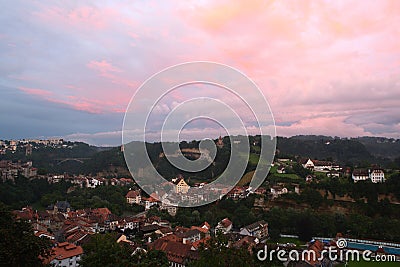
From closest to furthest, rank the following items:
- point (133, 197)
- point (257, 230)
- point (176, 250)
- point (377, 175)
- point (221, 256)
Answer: point (221, 256) < point (176, 250) < point (257, 230) < point (377, 175) < point (133, 197)

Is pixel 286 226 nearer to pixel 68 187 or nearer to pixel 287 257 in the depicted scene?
pixel 287 257

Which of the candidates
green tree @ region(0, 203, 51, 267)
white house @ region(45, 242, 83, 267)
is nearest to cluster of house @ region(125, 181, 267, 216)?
white house @ region(45, 242, 83, 267)

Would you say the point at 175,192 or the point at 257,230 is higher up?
the point at 175,192

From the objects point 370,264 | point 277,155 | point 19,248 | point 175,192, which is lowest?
point 370,264

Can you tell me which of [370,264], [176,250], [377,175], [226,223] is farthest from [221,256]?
[377,175]

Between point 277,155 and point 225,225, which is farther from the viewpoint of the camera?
Answer: point 277,155

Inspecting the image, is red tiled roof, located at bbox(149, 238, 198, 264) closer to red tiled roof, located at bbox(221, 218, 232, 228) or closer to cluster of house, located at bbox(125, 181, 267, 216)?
red tiled roof, located at bbox(221, 218, 232, 228)

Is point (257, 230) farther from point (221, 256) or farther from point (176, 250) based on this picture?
point (221, 256)
